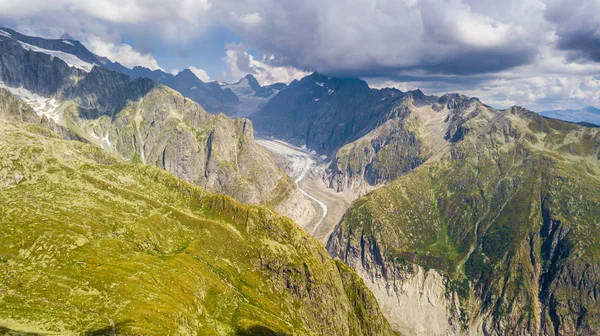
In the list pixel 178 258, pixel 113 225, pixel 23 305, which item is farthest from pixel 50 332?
pixel 113 225

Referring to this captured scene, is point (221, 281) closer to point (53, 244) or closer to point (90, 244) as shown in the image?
point (90, 244)

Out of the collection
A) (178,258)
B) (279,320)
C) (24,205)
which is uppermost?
(24,205)

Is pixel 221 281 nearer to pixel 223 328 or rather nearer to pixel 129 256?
pixel 223 328

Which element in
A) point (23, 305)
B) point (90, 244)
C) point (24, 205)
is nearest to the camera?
point (23, 305)

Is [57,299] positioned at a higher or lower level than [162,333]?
higher

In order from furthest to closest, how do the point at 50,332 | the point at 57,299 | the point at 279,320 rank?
1. the point at 279,320
2. the point at 57,299
3. the point at 50,332

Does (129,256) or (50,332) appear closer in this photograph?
(50,332)

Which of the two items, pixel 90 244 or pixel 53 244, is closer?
pixel 53 244

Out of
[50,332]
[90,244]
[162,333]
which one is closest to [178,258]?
[90,244]

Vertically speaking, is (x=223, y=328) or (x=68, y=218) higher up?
(x=68, y=218)
